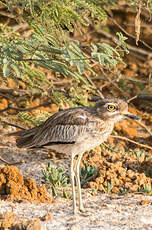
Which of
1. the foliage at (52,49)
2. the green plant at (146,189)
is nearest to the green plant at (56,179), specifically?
the green plant at (146,189)

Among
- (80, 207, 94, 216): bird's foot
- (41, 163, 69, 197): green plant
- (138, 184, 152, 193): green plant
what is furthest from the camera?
(41, 163, 69, 197): green plant

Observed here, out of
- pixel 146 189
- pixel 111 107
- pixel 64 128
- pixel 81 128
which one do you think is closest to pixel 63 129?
pixel 64 128

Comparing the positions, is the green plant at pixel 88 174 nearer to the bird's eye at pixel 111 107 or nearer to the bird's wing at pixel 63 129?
the bird's wing at pixel 63 129

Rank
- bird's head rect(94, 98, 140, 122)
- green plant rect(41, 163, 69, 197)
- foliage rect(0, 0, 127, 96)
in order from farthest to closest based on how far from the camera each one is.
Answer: green plant rect(41, 163, 69, 197) → bird's head rect(94, 98, 140, 122) → foliage rect(0, 0, 127, 96)

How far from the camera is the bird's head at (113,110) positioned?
145 inches

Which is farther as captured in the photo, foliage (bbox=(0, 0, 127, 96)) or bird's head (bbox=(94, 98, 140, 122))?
bird's head (bbox=(94, 98, 140, 122))

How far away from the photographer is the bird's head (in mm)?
3688

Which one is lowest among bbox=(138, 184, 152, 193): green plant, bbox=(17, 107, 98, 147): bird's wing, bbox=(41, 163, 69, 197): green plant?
bbox=(138, 184, 152, 193): green plant

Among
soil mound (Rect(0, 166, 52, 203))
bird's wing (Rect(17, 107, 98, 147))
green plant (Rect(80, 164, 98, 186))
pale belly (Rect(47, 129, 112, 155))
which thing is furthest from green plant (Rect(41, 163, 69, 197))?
pale belly (Rect(47, 129, 112, 155))

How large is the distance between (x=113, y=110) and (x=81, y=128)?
0.29 m

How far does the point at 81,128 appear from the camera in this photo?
3.64m

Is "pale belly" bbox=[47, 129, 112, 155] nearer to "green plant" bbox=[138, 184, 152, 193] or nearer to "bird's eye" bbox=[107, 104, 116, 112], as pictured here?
"bird's eye" bbox=[107, 104, 116, 112]

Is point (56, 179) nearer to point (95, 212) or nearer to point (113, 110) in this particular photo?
point (95, 212)

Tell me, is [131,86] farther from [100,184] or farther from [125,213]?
[125,213]
